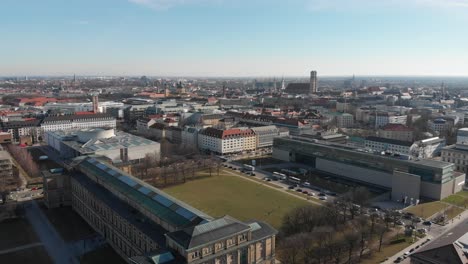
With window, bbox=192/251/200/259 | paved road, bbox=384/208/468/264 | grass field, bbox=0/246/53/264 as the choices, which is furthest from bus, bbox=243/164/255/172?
window, bbox=192/251/200/259

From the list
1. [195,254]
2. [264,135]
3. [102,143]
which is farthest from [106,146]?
[195,254]

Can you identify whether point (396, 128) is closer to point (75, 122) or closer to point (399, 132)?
point (399, 132)

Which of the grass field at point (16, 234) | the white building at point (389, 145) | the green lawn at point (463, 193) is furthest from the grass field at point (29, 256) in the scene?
the white building at point (389, 145)

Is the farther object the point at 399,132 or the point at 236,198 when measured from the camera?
the point at 399,132

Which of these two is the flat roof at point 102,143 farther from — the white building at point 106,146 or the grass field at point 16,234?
the grass field at point 16,234

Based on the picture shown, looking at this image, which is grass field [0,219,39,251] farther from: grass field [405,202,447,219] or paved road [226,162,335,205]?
grass field [405,202,447,219]

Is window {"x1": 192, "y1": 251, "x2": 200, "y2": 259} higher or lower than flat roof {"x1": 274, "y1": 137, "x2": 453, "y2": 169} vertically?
lower
